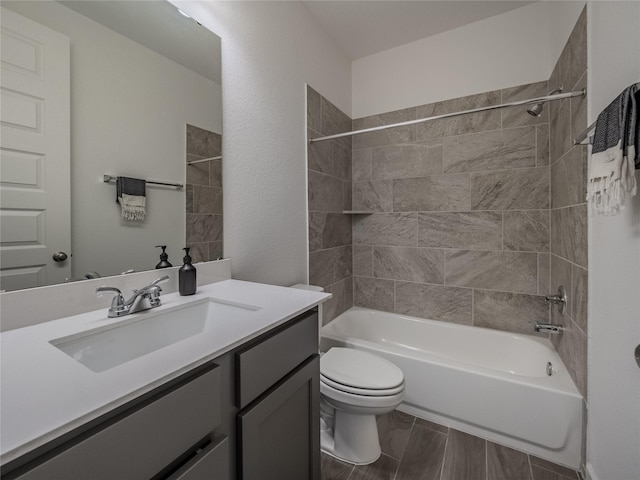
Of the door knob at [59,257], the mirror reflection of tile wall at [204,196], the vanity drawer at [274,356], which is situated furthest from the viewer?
the mirror reflection of tile wall at [204,196]

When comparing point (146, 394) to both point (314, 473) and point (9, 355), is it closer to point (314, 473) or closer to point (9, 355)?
point (9, 355)

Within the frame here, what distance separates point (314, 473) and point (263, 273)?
37.2 inches

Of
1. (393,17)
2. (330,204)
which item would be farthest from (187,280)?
(393,17)

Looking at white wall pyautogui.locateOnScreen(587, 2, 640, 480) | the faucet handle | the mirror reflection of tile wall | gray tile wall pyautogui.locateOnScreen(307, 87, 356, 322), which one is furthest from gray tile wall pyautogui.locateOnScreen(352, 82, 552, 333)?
the faucet handle

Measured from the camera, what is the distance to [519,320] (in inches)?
80.0

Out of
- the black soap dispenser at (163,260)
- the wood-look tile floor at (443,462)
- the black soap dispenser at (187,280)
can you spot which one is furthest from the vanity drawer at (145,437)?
the wood-look tile floor at (443,462)

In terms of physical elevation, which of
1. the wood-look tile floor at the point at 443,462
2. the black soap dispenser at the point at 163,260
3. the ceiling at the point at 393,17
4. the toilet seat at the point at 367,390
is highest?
the ceiling at the point at 393,17

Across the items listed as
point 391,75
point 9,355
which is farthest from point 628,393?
point 391,75

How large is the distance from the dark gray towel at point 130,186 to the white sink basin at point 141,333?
46cm

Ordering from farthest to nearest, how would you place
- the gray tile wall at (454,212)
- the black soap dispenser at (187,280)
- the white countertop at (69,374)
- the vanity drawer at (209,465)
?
the gray tile wall at (454,212) → the black soap dispenser at (187,280) → the vanity drawer at (209,465) → the white countertop at (69,374)

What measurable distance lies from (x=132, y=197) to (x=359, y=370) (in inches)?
52.1

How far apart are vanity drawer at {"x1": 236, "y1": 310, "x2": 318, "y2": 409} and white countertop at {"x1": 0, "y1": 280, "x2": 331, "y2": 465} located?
0.05m

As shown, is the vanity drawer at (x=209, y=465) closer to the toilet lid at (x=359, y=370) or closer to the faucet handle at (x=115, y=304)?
the faucet handle at (x=115, y=304)

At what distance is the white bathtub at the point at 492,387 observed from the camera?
141cm
